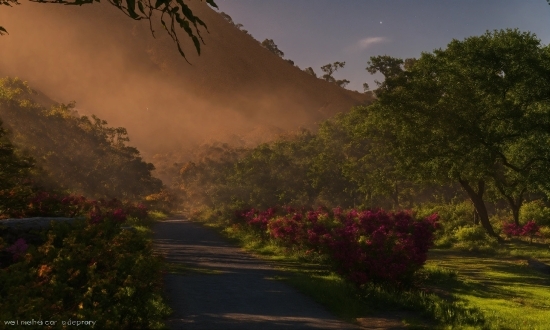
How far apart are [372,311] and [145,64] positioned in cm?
15004

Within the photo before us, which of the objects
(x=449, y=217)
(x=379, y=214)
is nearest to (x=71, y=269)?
(x=379, y=214)

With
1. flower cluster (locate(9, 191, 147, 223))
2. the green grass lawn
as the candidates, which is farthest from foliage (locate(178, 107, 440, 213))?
flower cluster (locate(9, 191, 147, 223))

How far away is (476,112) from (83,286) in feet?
71.2

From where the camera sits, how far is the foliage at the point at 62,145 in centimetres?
3225

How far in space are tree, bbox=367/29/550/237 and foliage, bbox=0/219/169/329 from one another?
18.3m

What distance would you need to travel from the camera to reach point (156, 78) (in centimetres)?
14475

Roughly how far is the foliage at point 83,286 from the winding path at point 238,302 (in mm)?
792

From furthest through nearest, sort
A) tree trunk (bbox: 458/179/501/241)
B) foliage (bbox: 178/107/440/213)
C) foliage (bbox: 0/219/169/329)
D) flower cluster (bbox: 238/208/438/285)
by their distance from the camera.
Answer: foliage (bbox: 178/107/440/213)
tree trunk (bbox: 458/179/501/241)
flower cluster (bbox: 238/208/438/285)
foliage (bbox: 0/219/169/329)

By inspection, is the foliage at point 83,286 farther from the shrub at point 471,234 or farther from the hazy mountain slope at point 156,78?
the hazy mountain slope at point 156,78

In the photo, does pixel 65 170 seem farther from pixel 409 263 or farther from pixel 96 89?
pixel 96 89

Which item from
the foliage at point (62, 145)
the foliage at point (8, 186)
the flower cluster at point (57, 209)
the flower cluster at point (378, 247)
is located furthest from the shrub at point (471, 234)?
the foliage at point (62, 145)

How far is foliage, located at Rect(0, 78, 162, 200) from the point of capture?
32.2 m

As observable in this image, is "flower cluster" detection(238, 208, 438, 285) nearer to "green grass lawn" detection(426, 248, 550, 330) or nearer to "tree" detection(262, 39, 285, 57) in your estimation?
"green grass lawn" detection(426, 248, 550, 330)

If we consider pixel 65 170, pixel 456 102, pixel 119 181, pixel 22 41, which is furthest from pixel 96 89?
pixel 456 102
